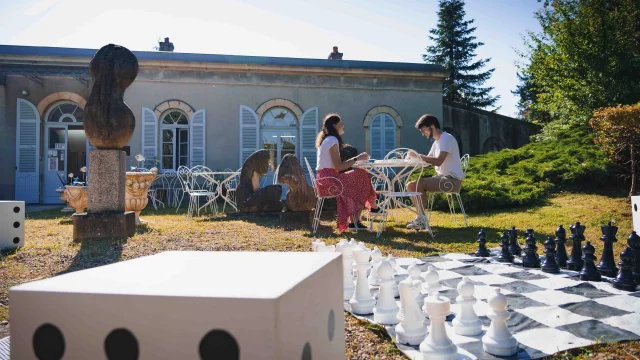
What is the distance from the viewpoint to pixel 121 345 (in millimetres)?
1091

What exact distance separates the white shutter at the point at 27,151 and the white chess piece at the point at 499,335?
536 inches

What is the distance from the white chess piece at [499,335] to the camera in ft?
6.44

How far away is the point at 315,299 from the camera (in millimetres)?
1270

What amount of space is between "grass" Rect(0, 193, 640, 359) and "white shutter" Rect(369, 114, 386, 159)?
218 inches

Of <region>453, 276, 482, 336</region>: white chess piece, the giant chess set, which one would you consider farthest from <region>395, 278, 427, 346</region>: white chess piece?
<region>453, 276, 482, 336</region>: white chess piece

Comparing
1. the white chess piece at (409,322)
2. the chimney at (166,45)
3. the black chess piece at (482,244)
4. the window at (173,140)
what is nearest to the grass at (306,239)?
the white chess piece at (409,322)

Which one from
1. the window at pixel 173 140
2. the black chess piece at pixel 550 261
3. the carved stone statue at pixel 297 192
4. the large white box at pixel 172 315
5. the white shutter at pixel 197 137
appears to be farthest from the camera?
the window at pixel 173 140

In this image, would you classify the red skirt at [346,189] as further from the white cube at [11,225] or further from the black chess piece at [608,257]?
the white cube at [11,225]

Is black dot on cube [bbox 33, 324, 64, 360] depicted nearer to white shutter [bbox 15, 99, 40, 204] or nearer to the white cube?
the white cube

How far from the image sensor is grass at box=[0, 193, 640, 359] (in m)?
2.39

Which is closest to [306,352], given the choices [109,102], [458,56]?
[109,102]

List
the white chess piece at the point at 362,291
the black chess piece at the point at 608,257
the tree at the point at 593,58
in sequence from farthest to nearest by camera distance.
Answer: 1. the tree at the point at 593,58
2. the black chess piece at the point at 608,257
3. the white chess piece at the point at 362,291

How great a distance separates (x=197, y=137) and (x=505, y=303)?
39.2ft

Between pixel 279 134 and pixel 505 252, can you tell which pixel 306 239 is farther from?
pixel 279 134
